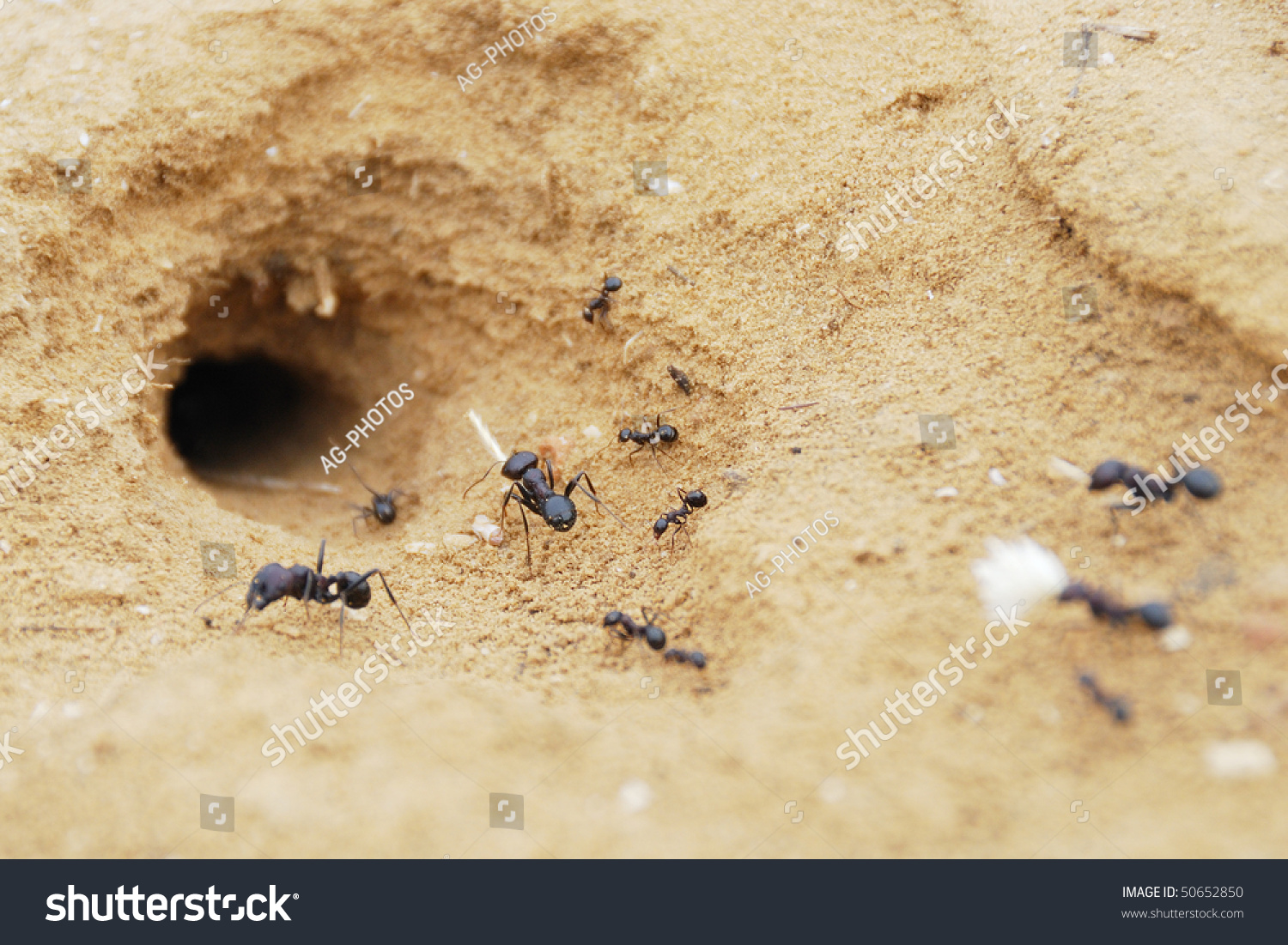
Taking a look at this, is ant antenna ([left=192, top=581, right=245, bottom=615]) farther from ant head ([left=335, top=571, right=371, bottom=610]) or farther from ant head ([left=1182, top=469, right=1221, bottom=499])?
ant head ([left=1182, top=469, right=1221, bottom=499])

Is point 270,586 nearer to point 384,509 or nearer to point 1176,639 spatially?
point 384,509

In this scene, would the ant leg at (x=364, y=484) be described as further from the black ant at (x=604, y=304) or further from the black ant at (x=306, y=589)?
the black ant at (x=604, y=304)

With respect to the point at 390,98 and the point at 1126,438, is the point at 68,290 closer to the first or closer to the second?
the point at 390,98

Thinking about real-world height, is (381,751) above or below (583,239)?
below

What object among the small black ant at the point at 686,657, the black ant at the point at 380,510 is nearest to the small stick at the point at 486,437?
the black ant at the point at 380,510

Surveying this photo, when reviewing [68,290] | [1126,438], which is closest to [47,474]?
[68,290]

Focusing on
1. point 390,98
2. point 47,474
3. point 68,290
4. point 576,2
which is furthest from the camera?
point 390,98
